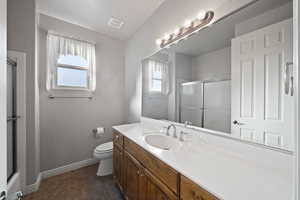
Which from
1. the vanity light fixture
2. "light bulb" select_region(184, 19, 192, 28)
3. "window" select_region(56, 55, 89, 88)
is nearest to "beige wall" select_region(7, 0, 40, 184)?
"window" select_region(56, 55, 89, 88)

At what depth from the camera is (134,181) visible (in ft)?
4.59

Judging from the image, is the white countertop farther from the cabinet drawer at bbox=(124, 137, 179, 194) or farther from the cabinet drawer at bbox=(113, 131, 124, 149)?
the cabinet drawer at bbox=(113, 131, 124, 149)

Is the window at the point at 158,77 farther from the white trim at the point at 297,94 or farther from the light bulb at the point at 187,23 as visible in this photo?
the white trim at the point at 297,94

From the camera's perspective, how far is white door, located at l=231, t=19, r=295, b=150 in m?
0.82

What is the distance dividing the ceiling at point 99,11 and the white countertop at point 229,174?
2046 millimetres

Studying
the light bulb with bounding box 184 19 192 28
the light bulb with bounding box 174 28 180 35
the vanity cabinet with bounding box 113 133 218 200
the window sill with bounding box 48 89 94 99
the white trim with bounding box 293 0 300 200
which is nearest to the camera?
the white trim with bounding box 293 0 300 200

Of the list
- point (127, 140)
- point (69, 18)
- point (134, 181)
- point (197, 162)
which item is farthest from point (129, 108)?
point (197, 162)

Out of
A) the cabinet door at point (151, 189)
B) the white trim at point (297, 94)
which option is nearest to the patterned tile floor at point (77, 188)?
the cabinet door at point (151, 189)

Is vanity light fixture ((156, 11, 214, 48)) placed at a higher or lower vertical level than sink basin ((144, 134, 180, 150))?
higher

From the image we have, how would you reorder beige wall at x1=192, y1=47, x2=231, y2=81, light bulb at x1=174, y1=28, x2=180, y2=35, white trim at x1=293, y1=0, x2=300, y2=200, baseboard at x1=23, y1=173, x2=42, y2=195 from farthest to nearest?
baseboard at x1=23, y1=173, x2=42, y2=195
light bulb at x1=174, y1=28, x2=180, y2=35
beige wall at x1=192, y1=47, x2=231, y2=81
white trim at x1=293, y1=0, x2=300, y2=200

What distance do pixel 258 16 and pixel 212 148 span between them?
42.5 inches

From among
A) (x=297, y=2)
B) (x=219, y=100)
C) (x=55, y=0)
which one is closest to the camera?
(x=297, y=2)

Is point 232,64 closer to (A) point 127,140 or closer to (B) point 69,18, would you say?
(A) point 127,140

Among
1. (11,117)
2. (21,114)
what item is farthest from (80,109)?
(11,117)
